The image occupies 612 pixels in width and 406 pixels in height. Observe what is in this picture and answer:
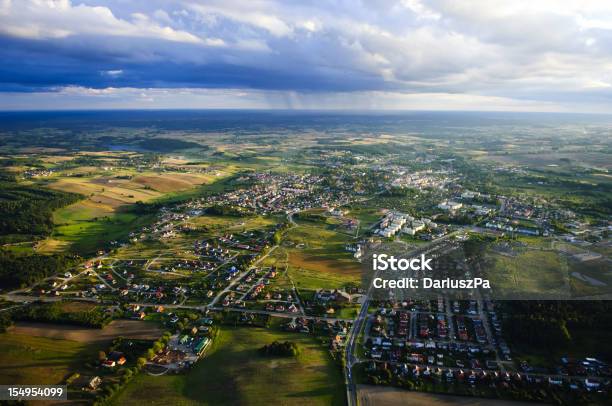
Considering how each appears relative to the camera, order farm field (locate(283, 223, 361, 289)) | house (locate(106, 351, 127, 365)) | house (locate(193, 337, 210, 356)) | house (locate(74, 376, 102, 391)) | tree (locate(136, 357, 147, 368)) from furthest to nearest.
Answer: farm field (locate(283, 223, 361, 289)) → house (locate(193, 337, 210, 356)) → house (locate(106, 351, 127, 365)) → tree (locate(136, 357, 147, 368)) → house (locate(74, 376, 102, 391))

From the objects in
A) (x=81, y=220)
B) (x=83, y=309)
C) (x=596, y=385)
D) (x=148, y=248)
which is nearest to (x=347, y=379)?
(x=596, y=385)

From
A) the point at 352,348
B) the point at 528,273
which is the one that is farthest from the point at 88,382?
the point at 528,273

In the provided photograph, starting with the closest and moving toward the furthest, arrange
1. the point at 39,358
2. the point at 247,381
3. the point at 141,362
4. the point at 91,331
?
the point at 247,381 → the point at 141,362 → the point at 39,358 → the point at 91,331

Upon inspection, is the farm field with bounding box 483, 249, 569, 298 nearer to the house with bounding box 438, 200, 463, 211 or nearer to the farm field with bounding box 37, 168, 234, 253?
the house with bounding box 438, 200, 463, 211

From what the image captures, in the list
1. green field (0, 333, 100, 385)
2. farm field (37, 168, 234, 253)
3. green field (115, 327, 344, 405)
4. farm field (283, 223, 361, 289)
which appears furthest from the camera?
farm field (37, 168, 234, 253)

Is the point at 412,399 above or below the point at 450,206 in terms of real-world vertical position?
below

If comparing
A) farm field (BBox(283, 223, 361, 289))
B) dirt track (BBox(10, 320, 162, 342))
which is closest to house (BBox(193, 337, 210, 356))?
dirt track (BBox(10, 320, 162, 342))

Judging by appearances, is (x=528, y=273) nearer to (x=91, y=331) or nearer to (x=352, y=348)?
(x=352, y=348)
